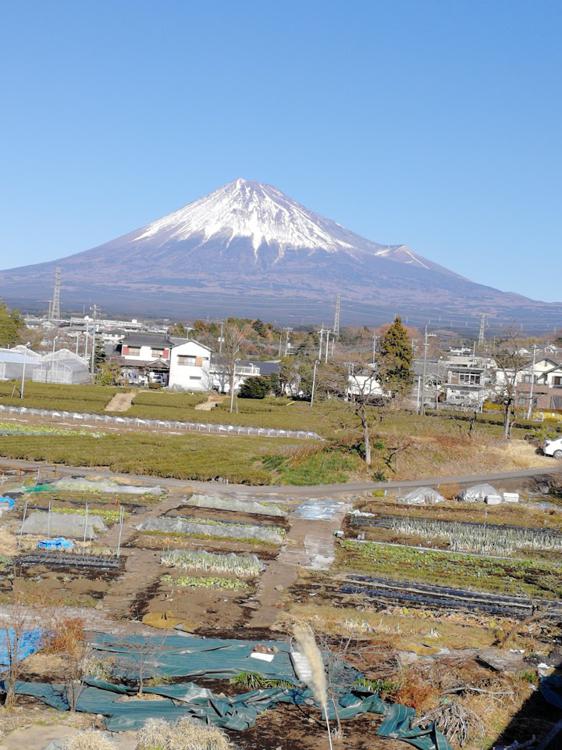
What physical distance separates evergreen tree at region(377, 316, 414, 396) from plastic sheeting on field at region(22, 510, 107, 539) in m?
30.1

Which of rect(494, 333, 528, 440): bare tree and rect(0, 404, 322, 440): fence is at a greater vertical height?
rect(494, 333, 528, 440): bare tree

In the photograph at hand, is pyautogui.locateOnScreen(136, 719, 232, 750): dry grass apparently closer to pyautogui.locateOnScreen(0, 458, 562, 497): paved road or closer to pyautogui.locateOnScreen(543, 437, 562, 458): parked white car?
pyautogui.locateOnScreen(0, 458, 562, 497): paved road

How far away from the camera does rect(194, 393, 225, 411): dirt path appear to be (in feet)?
147

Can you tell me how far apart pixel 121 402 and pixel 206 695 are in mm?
33210

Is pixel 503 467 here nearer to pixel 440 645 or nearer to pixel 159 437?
pixel 159 437

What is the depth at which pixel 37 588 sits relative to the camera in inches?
590

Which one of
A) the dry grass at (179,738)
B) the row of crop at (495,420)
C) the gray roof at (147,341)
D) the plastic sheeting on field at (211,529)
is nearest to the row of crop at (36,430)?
the plastic sheeting on field at (211,529)

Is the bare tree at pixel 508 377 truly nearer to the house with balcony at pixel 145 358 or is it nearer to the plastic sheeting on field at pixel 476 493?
the plastic sheeting on field at pixel 476 493

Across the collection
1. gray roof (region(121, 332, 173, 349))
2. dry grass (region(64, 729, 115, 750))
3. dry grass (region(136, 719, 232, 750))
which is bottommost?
dry grass (region(136, 719, 232, 750))

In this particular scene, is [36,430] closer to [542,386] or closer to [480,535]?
[480,535]

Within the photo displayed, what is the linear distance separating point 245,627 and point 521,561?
8113mm

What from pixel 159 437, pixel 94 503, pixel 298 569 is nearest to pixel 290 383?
pixel 159 437

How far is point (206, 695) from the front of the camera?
10844mm

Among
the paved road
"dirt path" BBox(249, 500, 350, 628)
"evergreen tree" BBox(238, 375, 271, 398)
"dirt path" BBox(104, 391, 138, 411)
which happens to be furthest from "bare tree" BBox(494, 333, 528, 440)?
"dirt path" BBox(104, 391, 138, 411)
